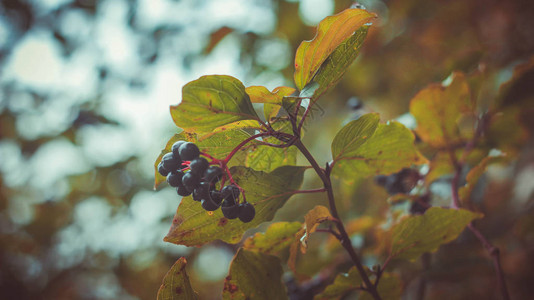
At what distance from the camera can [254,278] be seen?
0.79m

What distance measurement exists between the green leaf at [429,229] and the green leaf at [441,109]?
1.51 ft

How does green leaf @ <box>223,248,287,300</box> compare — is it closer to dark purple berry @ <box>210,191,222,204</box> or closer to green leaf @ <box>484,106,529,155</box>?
dark purple berry @ <box>210,191,222,204</box>

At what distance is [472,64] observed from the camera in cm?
125

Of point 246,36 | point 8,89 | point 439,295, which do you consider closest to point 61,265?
point 8,89

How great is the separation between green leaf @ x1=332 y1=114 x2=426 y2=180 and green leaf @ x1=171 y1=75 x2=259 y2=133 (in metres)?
0.25

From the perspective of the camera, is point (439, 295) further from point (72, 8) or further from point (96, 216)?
point (72, 8)

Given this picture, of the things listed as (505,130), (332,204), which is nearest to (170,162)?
(332,204)

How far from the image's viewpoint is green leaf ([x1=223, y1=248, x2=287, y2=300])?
0.77 metres

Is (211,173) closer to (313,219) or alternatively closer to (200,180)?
(200,180)

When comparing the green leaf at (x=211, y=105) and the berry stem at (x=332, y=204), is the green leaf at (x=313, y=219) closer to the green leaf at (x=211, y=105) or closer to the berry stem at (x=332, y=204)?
the berry stem at (x=332, y=204)

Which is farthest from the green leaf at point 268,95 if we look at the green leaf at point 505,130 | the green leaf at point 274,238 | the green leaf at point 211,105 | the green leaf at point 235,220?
the green leaf at point 505,130

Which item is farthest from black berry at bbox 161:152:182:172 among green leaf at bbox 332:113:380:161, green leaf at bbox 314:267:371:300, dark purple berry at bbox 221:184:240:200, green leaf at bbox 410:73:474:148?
green leaf at bbox 410:73:474:148

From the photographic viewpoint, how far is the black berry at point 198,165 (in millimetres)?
592

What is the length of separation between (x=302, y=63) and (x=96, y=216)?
2.90m
